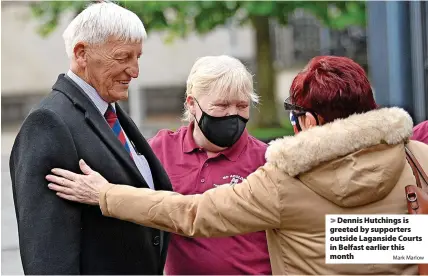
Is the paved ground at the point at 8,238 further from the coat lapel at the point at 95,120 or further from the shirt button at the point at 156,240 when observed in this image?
the coat lapel at the point at 95,120

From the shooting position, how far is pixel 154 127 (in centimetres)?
1340

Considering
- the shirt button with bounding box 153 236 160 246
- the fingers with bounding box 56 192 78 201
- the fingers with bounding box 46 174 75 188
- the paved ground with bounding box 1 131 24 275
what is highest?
the fingers with bounding box 46 174 75 188

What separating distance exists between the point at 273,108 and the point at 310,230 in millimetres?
6998

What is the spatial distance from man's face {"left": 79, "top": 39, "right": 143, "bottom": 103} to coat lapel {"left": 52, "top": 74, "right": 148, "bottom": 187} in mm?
73

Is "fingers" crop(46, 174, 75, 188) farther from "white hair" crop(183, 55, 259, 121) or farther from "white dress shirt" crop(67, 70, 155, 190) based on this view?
"white hair" crop(183, 55, 259, 121)

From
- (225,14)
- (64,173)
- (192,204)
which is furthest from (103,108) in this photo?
(225,14)

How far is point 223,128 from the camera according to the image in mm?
2961

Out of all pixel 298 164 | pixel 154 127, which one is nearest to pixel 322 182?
pixel 298 164

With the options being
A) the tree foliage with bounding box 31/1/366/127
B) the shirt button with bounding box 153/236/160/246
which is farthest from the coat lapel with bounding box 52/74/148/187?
the tree foliage with bounding box 31/1/366/127

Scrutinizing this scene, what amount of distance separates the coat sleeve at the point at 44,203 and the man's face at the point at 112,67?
250 mm

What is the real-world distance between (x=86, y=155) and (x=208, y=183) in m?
0.62

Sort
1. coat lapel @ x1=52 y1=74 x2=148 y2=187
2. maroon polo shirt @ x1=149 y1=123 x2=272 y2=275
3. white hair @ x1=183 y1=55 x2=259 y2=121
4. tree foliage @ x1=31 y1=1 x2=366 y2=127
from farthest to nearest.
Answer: tree foliage @ x1=31 y1=1 x2=366 y2=127 → white hair @ x1=183 y1=55 x2=259 y2=121 → maroon polo shirt @ x1=149 y1=123 x2=272 y2=275 → coat lapel @ x1=52 y1=74 x2=148 y2=187

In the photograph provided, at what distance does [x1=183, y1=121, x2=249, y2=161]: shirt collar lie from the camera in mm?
2998

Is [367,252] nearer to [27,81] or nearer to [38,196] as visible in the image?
[38,196]
